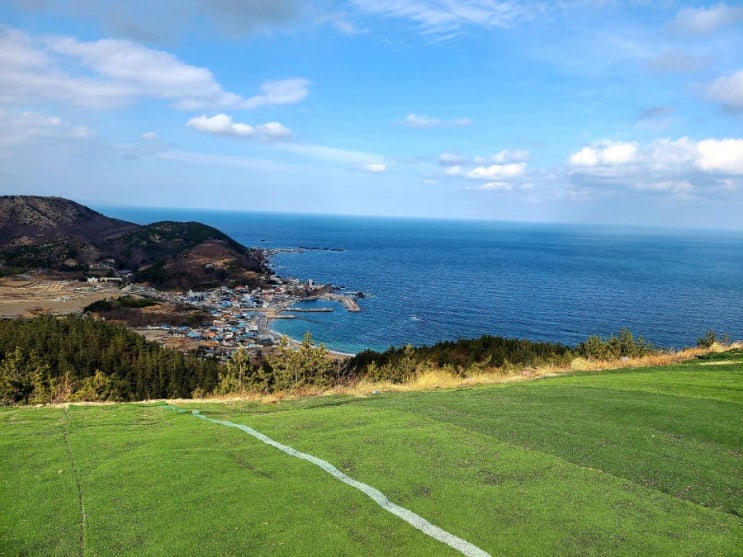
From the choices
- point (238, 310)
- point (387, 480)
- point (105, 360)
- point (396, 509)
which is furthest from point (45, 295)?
point (396, 509)

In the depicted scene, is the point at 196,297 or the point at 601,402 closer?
the point at 601,402

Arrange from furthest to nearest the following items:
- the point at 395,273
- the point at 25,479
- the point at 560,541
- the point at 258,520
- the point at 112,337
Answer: the point at 395,273 → the point at 112,337 → the point at 25,479 → the point at 258,520 → the point at 560,541

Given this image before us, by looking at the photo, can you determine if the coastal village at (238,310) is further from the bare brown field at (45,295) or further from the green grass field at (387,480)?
the green grass field at (387,480)

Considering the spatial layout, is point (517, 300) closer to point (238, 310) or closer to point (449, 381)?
point (238, 310)

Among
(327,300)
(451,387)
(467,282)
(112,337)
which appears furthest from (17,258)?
(451,387)

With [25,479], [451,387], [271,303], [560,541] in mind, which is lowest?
[271,303]

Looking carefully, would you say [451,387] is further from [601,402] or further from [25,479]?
[25,479]
